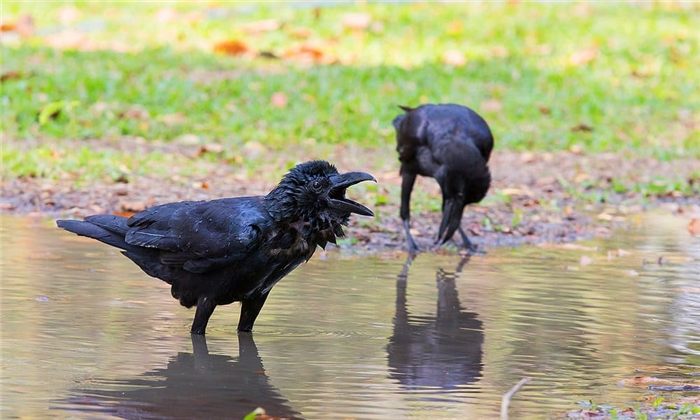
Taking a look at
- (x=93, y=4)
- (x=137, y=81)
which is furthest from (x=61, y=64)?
(x=93, y=4)

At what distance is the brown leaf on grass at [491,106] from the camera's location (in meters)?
15.0

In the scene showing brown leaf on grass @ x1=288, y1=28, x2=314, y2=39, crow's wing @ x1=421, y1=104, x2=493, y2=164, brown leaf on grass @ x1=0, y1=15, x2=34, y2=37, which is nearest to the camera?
crow's wing @ x1=421, y1=104, x2=493, y2=164

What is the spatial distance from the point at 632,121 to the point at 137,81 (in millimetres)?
6499

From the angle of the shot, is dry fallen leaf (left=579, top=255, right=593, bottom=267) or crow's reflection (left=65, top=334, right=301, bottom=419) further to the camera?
dry fallen leaf (left=579, top=255, right=593, bottom=267)

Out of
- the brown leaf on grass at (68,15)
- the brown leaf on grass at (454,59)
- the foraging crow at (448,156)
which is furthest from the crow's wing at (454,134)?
the brown leaf on grass at (68,15)

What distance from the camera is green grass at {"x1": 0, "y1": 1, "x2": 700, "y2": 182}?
13.1m

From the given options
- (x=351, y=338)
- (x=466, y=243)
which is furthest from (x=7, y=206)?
(x=351, y=338)

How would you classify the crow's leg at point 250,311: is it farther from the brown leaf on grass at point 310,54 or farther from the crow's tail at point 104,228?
the brown leaf on grass at point 310,54

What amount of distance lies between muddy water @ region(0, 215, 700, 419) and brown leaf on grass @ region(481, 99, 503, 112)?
22.6 feet

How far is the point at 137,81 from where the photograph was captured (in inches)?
563

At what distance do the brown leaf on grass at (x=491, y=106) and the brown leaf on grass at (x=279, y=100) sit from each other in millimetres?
2627

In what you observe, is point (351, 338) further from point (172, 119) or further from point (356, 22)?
point (356, 22)

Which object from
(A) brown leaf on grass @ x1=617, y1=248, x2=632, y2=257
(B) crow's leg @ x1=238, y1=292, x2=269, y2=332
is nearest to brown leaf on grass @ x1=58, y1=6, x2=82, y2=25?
(A) brown leaf on grass @ x1=617, y1=248, x2=632, y2=257

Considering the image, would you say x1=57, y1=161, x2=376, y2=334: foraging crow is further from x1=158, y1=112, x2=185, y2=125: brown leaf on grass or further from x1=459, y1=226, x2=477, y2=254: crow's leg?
x1=158, y1=112, x2=185, y2=125: brown leaf on grass
